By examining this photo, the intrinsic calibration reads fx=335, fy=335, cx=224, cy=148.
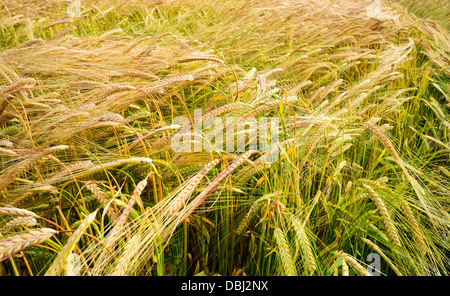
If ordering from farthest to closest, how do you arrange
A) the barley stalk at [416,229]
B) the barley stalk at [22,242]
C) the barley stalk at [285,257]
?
the barley stalk at [416,229], the barley stalk at [285,257], the barley stalk at [22,242]

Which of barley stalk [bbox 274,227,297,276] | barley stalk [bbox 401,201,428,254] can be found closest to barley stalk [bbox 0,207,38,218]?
barley stalk [bbox 274,227,297,276]

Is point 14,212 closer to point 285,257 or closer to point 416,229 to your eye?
point 285,257

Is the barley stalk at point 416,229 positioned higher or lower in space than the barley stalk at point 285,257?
lower

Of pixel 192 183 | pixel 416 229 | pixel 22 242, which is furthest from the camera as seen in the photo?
pixel 416 229

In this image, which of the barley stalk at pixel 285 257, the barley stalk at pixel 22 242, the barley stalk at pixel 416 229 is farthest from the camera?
the barley stalk at pixel 416 229

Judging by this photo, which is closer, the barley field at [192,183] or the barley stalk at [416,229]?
the barley field at [192,183]

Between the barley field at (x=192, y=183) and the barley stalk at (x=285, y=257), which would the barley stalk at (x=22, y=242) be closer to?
the barley field at (x=192, y=183)

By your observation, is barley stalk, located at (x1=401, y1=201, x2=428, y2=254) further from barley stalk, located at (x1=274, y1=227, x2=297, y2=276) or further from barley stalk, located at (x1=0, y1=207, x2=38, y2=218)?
barley stalk, located at (x1=0, y1=207, x2=38, y2=218)

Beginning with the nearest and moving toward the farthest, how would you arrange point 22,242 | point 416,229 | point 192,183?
point 22,242 → point 192,183 → point 416,229

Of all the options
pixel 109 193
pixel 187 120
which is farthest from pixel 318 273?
pixel 187 120

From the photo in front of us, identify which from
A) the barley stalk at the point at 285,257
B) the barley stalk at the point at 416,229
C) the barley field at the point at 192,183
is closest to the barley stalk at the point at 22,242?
the barley field at the point at 192,183

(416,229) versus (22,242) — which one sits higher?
(22,242)

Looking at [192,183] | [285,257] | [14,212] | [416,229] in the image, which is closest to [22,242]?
[14,212]

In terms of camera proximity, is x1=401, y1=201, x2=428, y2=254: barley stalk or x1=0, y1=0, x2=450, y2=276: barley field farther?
x1=401, y1=201, x2=428, y2=254: barley stalk
